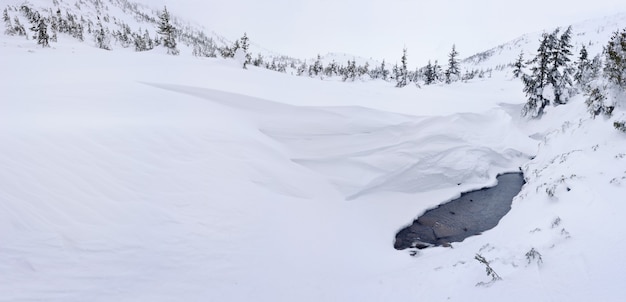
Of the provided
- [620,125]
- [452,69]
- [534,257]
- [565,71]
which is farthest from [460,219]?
[452,69]

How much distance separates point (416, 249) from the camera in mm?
10234

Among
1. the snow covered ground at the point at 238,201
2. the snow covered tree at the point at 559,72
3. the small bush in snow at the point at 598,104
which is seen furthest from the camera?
the snow covered tree at the point at 559,72

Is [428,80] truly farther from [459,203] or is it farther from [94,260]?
[94,260]

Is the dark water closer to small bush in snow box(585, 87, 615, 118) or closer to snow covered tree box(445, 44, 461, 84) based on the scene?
small bush in snow box(585, 87, 615, 118)

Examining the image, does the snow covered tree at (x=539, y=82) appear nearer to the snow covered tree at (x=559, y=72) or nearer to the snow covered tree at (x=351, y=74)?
the snow covered tree at (x=559, y=72)

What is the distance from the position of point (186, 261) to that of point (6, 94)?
726 cm

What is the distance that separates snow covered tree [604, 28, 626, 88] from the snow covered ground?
6.03 feet

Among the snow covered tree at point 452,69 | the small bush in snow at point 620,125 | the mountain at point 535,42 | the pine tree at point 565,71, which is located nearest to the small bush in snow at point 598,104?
the small bush in snow at point 620,125

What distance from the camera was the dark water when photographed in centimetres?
1115

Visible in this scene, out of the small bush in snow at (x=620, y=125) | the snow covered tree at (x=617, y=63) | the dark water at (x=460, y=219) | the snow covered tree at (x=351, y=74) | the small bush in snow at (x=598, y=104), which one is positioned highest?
the snow covered tree at (x=351, y=74)

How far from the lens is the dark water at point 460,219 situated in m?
11.1

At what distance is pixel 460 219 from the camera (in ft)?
41.5

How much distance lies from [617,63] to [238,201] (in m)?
16.3

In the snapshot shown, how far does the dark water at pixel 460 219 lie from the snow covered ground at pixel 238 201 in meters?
0.56
